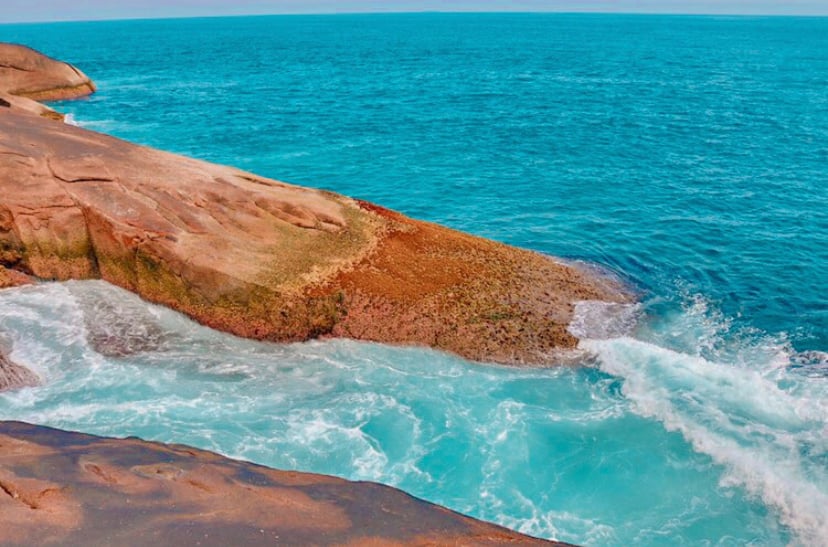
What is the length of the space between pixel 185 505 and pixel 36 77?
271 ft

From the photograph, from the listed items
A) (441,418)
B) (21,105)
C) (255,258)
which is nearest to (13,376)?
(255,258)

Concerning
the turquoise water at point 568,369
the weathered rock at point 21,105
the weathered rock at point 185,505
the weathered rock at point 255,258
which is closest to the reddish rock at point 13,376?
the turquoise water at point 568,369

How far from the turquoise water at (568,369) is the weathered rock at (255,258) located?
1236 mm

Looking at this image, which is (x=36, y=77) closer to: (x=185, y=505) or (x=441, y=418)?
(x=441, y=418)

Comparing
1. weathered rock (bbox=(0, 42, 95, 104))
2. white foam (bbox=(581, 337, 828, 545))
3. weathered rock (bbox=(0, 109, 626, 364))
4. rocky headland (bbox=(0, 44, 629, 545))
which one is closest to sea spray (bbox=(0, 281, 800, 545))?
white foam (bbox=(581, 337, 828, 545))

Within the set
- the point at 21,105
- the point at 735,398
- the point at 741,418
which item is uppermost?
the point at 21,105

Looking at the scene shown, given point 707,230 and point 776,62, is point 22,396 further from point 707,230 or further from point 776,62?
point 776,62

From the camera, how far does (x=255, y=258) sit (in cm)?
2805

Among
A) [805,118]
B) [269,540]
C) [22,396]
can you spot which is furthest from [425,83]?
[269,540]

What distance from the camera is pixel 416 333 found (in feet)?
87.6

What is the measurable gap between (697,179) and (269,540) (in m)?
46.2

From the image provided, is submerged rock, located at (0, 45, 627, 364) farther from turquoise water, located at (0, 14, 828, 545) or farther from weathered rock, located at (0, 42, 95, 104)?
weathered rock, located at (0, 42, 95, 104)

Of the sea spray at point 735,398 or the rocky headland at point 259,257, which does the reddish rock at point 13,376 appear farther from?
the sea spray at point 735,398

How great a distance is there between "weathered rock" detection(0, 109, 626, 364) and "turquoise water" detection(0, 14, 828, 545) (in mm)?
1236
